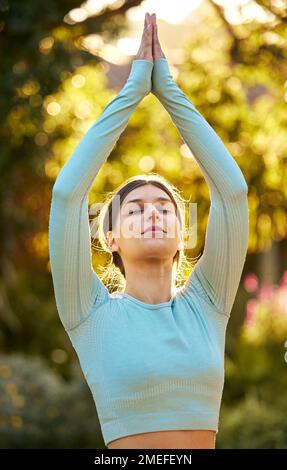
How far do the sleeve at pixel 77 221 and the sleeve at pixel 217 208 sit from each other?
17 cm

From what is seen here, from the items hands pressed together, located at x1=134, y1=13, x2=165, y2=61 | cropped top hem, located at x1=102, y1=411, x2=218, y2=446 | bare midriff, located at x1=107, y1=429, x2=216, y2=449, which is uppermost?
hands pressed together, located at x1=134, y1=13, x2=165, y2=61

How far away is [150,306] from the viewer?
282 centimetres

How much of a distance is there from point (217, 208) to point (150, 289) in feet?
0.96

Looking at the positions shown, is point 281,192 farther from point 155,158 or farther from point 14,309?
point 14,309

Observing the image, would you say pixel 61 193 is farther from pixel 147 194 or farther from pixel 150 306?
pixel 150 306

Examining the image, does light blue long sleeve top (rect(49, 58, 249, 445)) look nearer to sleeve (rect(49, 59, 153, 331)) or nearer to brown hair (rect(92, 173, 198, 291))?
sleeve (rect(49, 59, 153, 331))

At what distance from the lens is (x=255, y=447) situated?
23.0 feet

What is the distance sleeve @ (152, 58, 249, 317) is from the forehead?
0.14m

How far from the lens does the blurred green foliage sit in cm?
686

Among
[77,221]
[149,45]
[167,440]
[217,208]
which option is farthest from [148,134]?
[167,440]

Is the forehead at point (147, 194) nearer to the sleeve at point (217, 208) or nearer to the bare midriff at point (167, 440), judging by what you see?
the sleeve at point (217, 208)

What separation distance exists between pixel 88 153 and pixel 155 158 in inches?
197

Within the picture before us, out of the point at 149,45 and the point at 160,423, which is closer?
the point at 160,423

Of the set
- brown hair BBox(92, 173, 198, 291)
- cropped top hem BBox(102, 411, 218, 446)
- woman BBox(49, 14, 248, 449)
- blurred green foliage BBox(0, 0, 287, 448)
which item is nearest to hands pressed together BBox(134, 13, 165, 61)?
woman BBox(49, 14, 248, 449)
